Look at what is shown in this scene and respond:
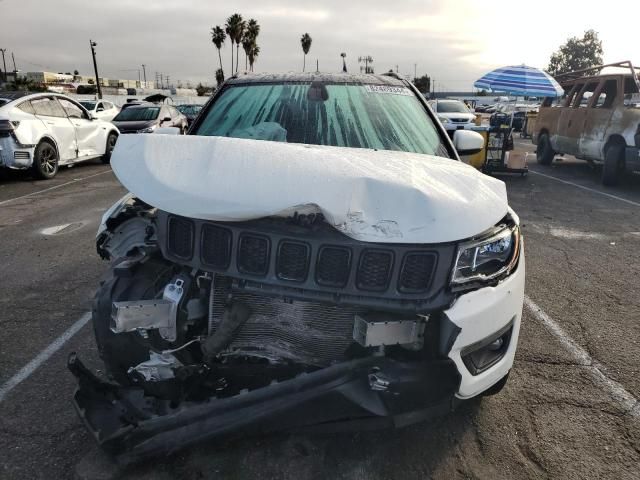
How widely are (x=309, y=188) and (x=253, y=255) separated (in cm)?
35

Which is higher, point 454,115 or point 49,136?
point 454,115

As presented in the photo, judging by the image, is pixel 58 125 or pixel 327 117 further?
pixel 58 125

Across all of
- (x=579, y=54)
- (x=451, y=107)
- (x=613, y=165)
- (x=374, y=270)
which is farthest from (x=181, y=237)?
(x=579, y=54)

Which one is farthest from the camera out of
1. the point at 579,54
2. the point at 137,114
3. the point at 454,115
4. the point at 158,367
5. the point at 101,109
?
the point at 579,54

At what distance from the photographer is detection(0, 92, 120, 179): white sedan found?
9.41 m

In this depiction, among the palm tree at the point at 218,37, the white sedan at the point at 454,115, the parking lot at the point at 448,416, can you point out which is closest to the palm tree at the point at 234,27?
the palm tree at the point at 218,37

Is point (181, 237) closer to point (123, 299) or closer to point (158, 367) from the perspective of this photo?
point (123, 299)

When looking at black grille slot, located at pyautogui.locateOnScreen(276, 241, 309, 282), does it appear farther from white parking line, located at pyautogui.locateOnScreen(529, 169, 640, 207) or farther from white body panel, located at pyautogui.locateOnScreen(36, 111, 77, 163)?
white body panel, located at pyautogui.locateOnScreen(36, 111, 77, 163)

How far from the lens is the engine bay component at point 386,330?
1962 mm

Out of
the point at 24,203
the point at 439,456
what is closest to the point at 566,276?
the point at 439,456

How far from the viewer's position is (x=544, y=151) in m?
14.2

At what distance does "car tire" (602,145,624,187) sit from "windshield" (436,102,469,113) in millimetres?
9514

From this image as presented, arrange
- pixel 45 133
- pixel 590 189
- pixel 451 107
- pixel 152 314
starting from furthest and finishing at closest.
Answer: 1. pixel 451 107
2. pixel 590 189
3. pixel 45 133
4. pixel 152 314

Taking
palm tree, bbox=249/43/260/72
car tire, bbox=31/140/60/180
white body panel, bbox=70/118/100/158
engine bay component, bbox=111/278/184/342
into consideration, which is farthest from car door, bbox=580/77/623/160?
palm tree, bbox=249/43/260/72
